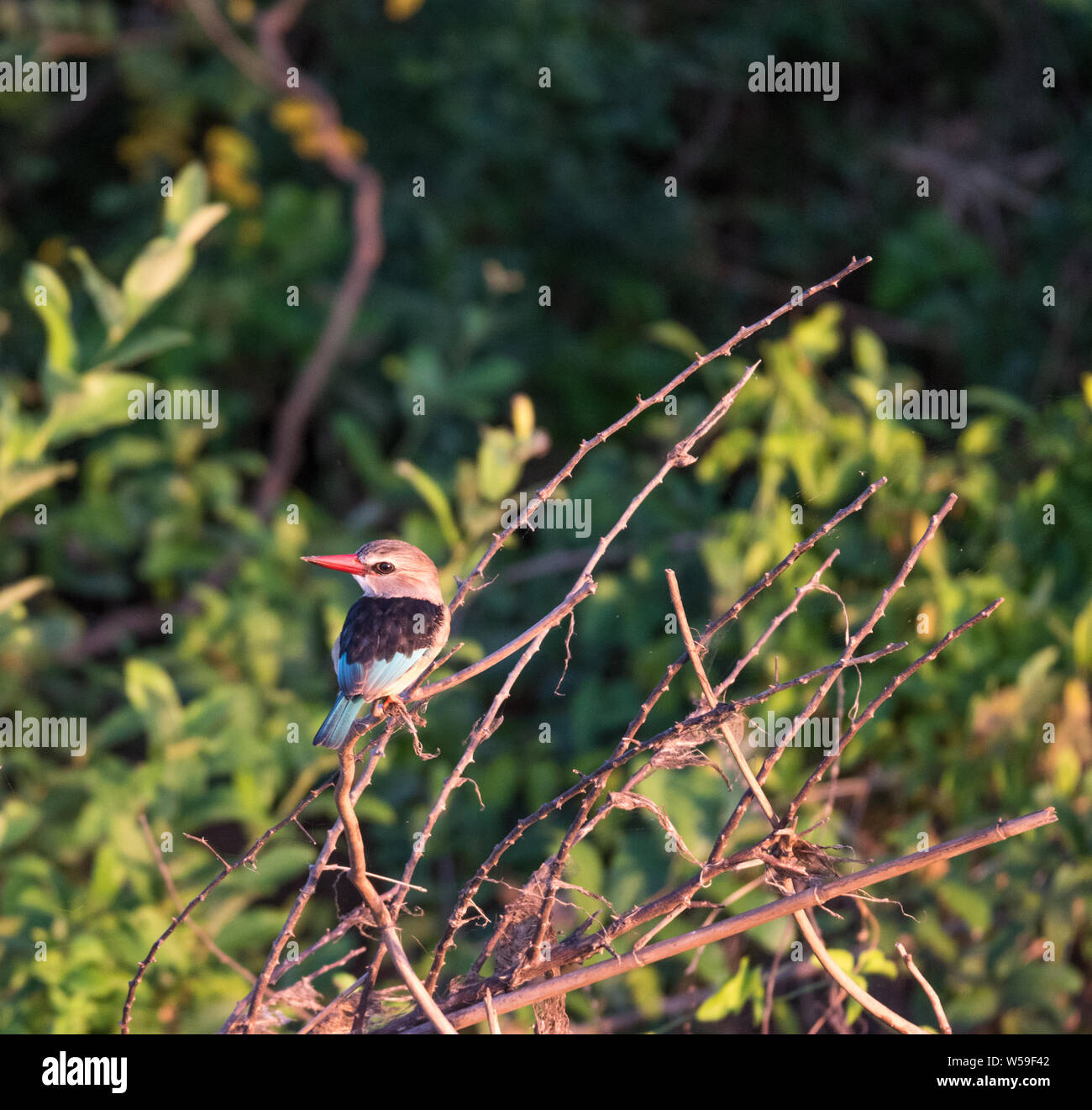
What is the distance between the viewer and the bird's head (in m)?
2.05

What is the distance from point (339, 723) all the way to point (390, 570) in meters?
0.28

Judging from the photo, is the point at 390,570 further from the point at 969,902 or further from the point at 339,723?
the point at 969,902

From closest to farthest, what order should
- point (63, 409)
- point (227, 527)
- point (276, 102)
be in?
point (63, 409) → point (227, 527) → point (276, 102)

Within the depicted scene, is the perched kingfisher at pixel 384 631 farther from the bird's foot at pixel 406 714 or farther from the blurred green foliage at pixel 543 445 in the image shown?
the blurred green foliage at pixel 543 445

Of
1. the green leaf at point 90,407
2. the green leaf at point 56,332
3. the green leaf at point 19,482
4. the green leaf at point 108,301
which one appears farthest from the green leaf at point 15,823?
the green leaf at point 108,301

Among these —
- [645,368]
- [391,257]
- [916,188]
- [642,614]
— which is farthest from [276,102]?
[642,614]

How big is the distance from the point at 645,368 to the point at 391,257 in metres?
1.46

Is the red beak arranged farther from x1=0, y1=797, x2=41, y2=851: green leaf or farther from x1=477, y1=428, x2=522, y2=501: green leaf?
x1=0, y1=797, x2=41, y2=851: green leaf

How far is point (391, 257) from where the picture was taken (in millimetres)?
6062

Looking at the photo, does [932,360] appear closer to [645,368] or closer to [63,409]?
[645,368]

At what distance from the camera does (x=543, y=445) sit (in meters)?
2.68

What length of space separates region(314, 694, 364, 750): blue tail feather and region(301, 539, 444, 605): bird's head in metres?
0.20

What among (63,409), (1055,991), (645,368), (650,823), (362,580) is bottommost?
(1055,991)

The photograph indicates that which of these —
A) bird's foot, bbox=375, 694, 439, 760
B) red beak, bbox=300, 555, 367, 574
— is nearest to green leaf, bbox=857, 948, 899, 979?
bird's foot, bbox=375, 694, 439, 760
